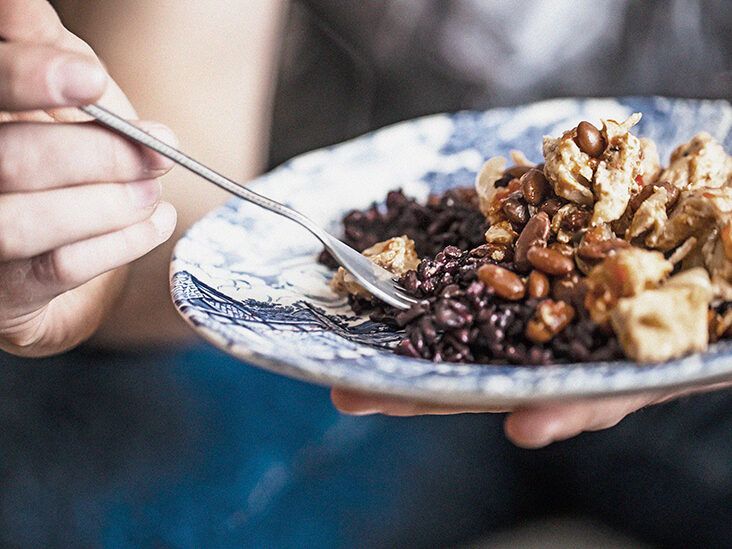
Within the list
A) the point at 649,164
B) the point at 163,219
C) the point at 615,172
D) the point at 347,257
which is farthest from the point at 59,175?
the point at 649,164

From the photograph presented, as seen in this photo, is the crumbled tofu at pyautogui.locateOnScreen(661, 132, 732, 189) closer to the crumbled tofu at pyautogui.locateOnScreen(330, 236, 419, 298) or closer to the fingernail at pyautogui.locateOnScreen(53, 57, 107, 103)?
the crumbled tofu at pyautogui.locateOnScreen(330, 236, 419, 298)

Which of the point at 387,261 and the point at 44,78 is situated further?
the point at 387,261

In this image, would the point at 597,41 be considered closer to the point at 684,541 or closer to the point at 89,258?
the point at 684,541

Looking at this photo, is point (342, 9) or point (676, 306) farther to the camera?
point (342, 9)

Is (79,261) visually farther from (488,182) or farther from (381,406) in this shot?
(488,182)

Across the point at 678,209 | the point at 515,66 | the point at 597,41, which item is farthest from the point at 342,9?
the point at 678,209

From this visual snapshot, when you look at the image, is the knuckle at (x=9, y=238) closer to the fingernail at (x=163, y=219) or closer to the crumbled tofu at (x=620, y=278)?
the fingernail at (x=163, y=219)
